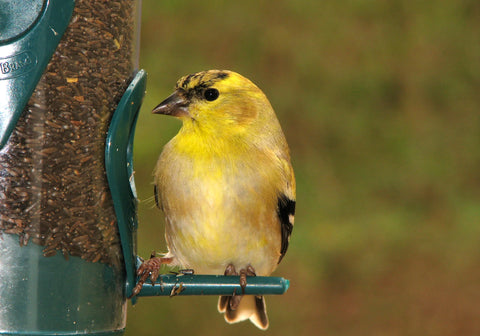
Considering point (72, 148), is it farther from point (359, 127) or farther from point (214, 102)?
point (359, 127)

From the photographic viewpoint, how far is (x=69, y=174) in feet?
8.45

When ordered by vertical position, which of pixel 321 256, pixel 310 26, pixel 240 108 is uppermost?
pixel 310 26

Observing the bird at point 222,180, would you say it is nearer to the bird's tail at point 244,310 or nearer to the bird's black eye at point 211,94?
the bird's black eye at point 211,94

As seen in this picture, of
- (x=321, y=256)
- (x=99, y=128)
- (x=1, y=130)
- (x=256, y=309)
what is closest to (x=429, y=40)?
(x=321, y=256)

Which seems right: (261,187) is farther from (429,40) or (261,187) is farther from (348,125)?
(429,40)

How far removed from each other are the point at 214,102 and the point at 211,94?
35mm

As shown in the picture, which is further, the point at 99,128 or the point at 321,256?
the point at 321,256

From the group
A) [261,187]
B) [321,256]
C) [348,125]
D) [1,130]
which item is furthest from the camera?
[348,125]

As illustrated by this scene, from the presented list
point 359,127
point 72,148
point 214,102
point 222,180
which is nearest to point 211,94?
point 214,102

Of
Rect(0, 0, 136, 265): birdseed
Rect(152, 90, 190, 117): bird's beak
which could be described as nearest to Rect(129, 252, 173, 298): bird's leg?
Rect(0, 0, 136, 265): birdseed

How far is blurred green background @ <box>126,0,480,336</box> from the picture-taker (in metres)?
5.31

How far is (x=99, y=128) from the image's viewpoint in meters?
2.67

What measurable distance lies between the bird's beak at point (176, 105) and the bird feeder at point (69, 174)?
0.71 feet

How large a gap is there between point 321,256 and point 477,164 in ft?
5.01
